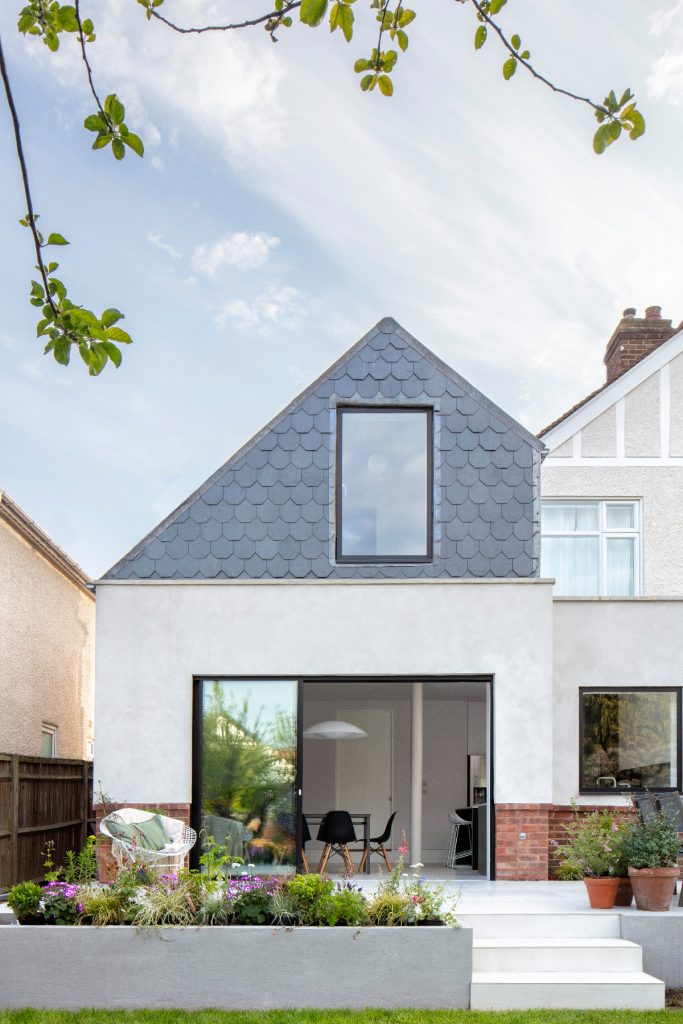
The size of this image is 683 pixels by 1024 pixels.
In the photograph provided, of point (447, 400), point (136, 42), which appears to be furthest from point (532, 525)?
point (136, 42)

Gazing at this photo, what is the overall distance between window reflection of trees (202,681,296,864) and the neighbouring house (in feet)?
6.91

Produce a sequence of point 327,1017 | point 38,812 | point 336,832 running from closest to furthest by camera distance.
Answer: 1. point 327,1017
2. point 336,832
3. point 38,812

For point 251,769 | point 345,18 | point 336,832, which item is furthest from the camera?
point 336,832

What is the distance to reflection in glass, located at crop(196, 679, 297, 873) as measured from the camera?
1259cm

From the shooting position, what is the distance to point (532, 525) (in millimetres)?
13070

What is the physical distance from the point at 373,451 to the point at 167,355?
1454cm

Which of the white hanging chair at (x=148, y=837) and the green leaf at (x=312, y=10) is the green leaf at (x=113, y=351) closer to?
the green leaf at (x=312, y=10)

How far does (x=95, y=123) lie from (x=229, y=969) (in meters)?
6.76

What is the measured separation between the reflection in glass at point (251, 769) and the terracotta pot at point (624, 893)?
351cm

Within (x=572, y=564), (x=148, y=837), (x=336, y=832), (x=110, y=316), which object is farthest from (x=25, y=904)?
(x=572, y=564)

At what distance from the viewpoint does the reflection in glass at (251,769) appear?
12586mm

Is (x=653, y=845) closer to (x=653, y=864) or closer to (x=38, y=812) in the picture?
(x=653, y=864)

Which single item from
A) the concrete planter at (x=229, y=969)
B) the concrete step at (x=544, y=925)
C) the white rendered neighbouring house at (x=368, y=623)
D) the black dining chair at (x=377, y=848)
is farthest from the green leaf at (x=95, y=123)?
the black dining chair at (x=377, y=848)

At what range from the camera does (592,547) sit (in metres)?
17.1
